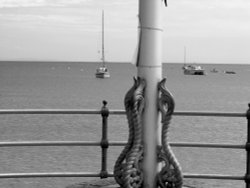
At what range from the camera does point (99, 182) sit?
14.4ft

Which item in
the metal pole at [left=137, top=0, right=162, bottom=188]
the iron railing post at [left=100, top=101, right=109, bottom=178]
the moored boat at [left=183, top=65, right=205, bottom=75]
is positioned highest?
the metal pole at [left=137, top=0, right=162, bottom=188]

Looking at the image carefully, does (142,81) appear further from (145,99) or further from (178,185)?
(178,185)

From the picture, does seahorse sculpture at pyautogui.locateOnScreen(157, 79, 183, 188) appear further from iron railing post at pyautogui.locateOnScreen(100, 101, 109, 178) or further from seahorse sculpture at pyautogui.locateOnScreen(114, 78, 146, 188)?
iron railing post at pyautogui.locateOnScreen(100, 101, 109, 178)

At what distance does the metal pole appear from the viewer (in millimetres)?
4043

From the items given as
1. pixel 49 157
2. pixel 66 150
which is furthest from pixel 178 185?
pixel 66 150

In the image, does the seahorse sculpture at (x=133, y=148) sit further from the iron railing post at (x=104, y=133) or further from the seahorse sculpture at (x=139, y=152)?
the iron railing post at (x=104, y=133)

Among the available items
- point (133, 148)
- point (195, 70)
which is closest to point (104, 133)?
point (133, 148)

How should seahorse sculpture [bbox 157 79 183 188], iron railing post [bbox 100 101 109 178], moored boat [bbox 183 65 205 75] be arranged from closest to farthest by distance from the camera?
seahorse sculpture [bbox 157 79 183 188], iron railing post [bbox 100 101 109 178], moored boat [bbox 183 65 205 75]

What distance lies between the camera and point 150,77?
13.3 ft

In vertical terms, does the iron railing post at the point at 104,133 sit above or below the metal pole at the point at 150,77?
below

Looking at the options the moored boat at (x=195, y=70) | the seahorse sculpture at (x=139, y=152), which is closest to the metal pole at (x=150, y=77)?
the seahorse sculpture at (x=139, y=152)

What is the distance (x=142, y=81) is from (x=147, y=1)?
66cm

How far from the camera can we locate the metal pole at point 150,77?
13.3 feet

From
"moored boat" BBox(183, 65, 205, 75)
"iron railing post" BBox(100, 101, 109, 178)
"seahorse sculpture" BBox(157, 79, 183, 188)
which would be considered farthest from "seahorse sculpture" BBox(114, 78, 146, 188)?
"moored boat" BBox(183, 65, 205, 75)
